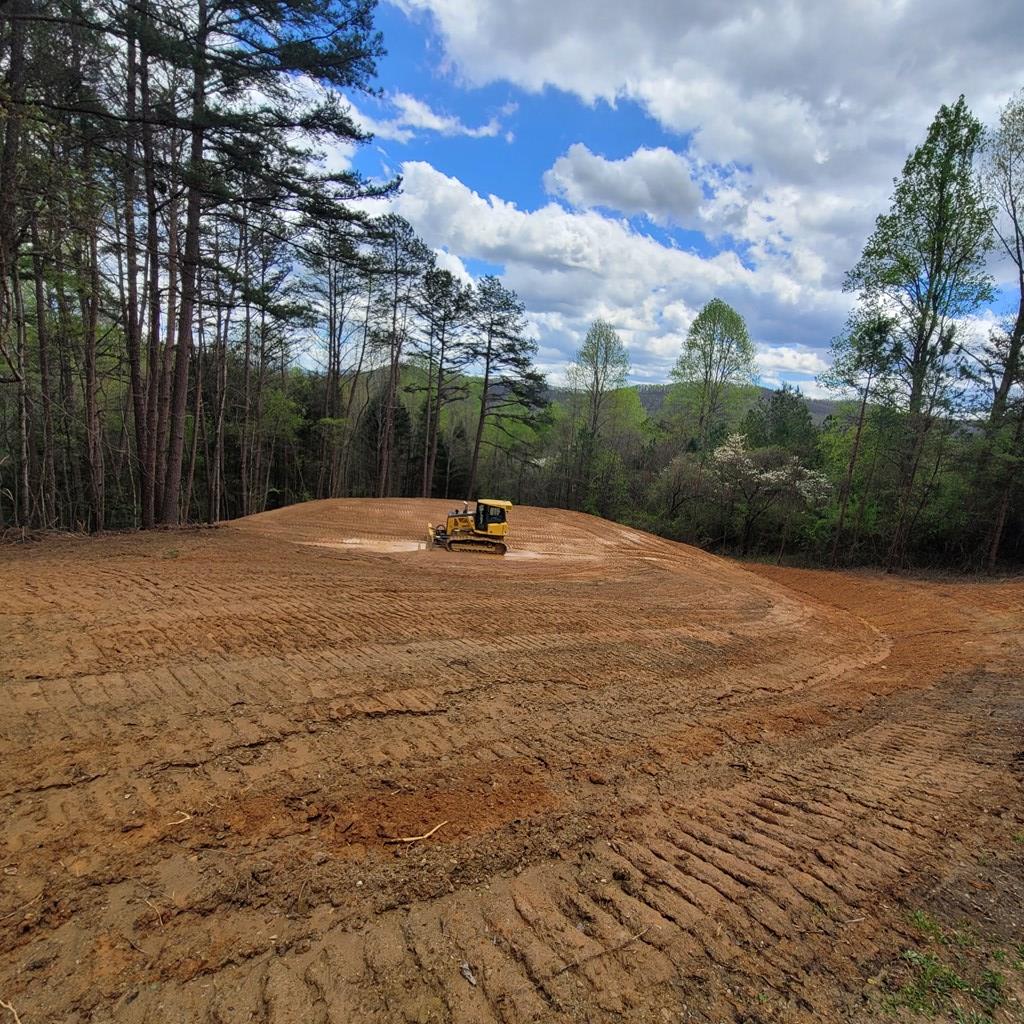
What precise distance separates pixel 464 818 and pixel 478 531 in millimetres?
11543

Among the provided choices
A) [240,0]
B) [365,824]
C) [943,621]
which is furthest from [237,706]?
[943,621]

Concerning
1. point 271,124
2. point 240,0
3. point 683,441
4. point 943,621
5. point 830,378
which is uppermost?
point 240,0

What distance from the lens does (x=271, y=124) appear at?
983cm

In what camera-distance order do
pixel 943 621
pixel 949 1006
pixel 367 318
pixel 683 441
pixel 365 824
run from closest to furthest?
pixel 949 1006 < pixel 365 824 < pixel 943 621 < pixel 367 318 < pixel 683 441

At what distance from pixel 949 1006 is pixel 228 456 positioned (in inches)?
1377

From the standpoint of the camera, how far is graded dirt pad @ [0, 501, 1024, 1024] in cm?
231

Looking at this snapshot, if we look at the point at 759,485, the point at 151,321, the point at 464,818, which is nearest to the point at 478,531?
the point at 151,321

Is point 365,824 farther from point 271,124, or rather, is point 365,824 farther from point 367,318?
point 367,318

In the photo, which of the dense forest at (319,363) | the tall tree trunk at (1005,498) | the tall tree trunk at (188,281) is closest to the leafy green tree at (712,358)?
the dense forest at (319,363)

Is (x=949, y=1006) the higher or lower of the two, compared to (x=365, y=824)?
higher

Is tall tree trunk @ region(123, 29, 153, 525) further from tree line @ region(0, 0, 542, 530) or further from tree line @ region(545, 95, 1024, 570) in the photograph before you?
tree line @ region(545, 95, 1024, 570)

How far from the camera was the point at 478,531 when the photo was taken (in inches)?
584

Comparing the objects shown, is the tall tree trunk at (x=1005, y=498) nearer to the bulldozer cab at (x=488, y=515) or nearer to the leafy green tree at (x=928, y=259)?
the leafy green tree at (x=928, y=259)

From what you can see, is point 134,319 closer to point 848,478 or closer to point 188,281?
point 188,281
